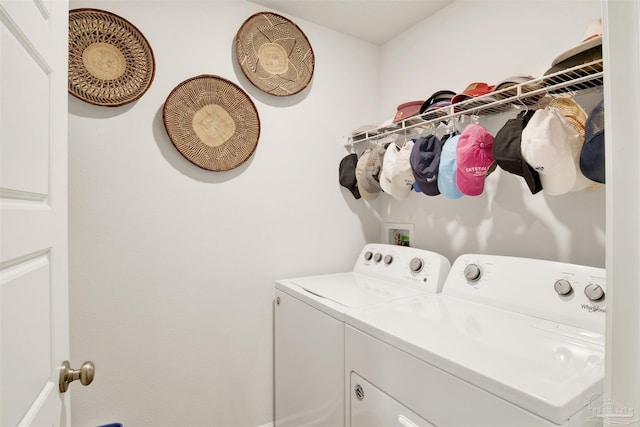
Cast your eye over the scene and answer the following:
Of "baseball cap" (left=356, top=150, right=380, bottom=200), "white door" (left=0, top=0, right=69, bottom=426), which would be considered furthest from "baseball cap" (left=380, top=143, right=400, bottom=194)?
"white door" (left=0, top=0, right=69, bottom=426)

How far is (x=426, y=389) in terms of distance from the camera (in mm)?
866

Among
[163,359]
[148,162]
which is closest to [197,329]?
[163,359]

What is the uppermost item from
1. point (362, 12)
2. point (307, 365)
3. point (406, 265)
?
point (362, 12)

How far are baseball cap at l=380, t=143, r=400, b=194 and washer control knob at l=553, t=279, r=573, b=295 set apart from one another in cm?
82

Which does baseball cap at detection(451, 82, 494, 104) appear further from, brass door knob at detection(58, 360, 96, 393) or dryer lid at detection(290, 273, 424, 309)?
brass door knob at detection(58, 360, 96, 393)

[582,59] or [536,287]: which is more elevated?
[582,59]

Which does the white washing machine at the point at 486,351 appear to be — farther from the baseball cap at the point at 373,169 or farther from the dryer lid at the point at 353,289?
the baseball cap at the point at 373,169

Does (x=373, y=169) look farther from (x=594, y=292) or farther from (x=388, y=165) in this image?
(x=594, y=292)

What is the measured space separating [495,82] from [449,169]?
0.59m

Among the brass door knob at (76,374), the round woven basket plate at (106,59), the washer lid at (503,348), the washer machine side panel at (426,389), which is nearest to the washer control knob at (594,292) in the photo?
the washer lid at (503,348)

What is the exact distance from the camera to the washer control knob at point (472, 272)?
1.34 m

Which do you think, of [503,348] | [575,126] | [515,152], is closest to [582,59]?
[575,126]

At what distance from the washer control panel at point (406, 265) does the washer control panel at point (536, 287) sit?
78 millimetres

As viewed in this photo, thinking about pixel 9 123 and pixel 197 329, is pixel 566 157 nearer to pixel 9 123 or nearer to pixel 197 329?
pixel 9 123
